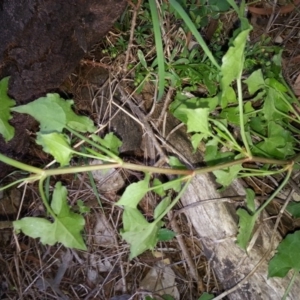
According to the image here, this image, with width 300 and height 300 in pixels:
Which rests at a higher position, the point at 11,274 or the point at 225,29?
the point at 225,29

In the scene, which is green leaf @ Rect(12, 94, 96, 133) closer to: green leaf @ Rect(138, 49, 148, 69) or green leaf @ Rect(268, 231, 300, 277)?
green leaf @ Rect(138, 49, 148, 69)

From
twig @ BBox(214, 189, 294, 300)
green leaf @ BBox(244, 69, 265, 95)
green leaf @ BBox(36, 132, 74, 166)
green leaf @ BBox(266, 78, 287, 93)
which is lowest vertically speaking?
twig @ BBox(214, 189, 294, 300)

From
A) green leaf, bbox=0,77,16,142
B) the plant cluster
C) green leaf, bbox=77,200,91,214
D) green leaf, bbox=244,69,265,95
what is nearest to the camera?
the plant cluster

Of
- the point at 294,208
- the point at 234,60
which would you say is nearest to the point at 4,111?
the point at 234,60

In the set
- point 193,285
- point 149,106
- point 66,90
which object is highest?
point 66,90

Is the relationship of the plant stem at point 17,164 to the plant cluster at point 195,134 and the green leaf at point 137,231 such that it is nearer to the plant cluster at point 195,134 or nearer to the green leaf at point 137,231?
the plant cluster at point 195,134

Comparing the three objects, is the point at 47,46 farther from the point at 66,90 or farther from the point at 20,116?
the point at 66,90

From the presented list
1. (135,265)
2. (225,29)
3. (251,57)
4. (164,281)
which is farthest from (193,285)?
(225,29)

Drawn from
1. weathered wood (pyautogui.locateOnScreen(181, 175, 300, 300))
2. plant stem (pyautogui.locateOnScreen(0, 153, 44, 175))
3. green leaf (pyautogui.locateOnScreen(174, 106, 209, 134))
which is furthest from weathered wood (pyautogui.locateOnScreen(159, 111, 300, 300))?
plant stem (pyautogui.locateOnScreen(0, 153, 44, 175))
